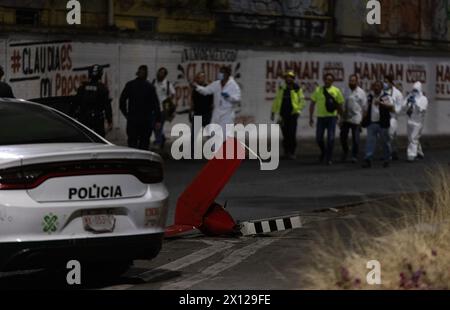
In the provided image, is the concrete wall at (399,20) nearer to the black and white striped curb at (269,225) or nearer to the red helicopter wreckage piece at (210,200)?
the black and white striped curb at (269,225)

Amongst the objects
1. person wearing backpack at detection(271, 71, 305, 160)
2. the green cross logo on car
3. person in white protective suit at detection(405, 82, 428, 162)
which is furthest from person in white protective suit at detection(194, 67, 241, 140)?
the green cross logo on car

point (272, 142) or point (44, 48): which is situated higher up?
point (44, 48)

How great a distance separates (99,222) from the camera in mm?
9031

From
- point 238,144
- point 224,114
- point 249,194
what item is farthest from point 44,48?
point 238,144

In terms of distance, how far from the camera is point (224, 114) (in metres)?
24.8

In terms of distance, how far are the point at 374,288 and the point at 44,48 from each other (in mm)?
18755

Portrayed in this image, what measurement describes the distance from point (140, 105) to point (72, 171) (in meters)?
12.3

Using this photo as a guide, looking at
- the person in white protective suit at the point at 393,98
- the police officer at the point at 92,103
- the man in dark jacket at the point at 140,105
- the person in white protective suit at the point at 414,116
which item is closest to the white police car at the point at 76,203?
the police officer at the point at 92,103

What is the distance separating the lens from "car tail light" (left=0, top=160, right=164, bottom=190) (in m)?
8.73

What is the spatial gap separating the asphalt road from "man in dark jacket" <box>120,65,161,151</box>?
3.10 feet

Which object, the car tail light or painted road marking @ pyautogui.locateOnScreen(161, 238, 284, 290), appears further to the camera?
painted road marking @ pyautogui.locateOnScreen(161, 238, 284, 290)

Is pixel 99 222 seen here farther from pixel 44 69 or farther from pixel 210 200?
pixel 44 69

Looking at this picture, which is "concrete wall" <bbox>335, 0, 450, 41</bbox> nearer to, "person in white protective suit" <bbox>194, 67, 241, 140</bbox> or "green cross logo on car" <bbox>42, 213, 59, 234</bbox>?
"person in white protective suit" <bbox>194, 67, 241, 140</bbox>
